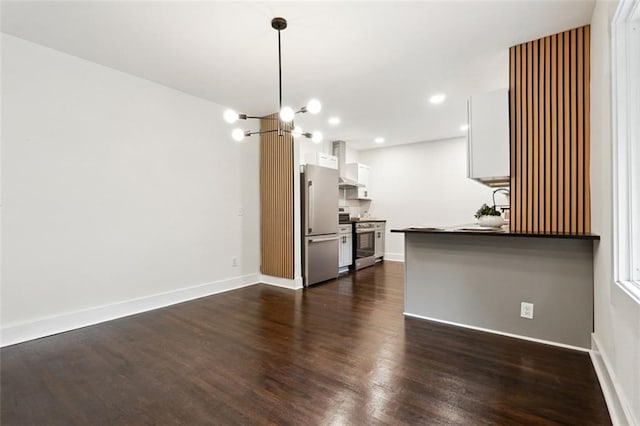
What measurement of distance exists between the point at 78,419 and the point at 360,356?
5.70 feet

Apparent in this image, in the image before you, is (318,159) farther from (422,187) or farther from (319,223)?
(422,187)

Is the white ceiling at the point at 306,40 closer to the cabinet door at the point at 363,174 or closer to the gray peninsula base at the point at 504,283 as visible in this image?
the gray peninsula base at the point at 504,283

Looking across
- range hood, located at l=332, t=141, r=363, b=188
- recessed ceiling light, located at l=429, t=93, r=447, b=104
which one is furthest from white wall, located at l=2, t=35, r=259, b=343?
recessed ceiling light, located at l=429, t=93, r=447, b=104

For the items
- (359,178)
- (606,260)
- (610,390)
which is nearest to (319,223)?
(359,178)

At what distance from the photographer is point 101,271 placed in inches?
121

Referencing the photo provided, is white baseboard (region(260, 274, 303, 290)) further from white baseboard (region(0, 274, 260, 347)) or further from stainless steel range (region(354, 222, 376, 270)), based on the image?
stainless steel range (region(354, 222, 376, 270))

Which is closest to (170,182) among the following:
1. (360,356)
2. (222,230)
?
(222,230)

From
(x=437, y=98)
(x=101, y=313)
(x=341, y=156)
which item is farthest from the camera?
(x=341, y=156)

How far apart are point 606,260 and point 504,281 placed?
2.71ft

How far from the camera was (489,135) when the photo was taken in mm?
2807

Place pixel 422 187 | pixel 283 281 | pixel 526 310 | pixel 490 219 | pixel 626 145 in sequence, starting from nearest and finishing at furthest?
pixel 626 145
pixel 526 310
pixel 490 219
pixel 283 281
pixel 422 187

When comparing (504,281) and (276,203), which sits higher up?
(276,203)

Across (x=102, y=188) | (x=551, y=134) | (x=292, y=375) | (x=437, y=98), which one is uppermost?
(x=437, y=98)

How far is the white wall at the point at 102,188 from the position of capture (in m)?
2.60
